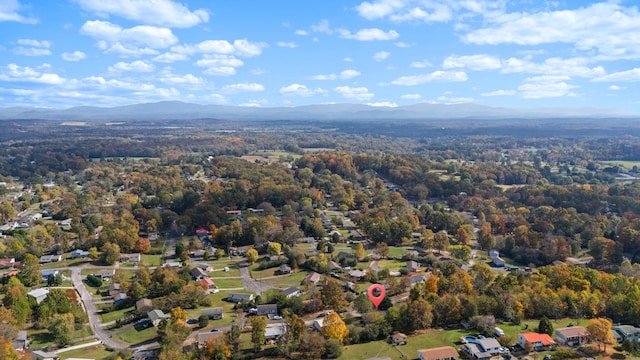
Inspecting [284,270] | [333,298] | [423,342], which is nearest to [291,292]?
[333,298]

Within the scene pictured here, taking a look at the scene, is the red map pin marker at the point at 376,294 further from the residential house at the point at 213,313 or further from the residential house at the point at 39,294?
the residential house at the point at 39,294

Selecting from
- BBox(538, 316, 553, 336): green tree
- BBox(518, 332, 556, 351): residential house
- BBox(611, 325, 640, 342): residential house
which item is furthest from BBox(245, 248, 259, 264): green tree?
BBox(611, 325, 640, 342): residential house

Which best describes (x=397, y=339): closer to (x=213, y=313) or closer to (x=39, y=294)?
(x=213, y=313)

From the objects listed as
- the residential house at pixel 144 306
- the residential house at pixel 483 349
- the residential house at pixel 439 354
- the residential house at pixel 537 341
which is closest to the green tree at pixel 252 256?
the residential house at pixel 144 306

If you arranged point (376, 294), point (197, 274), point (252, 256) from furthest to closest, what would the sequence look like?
point (252, 256), point (197, 274), point (376, 294)

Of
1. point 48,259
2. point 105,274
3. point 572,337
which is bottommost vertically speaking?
point 105,274
